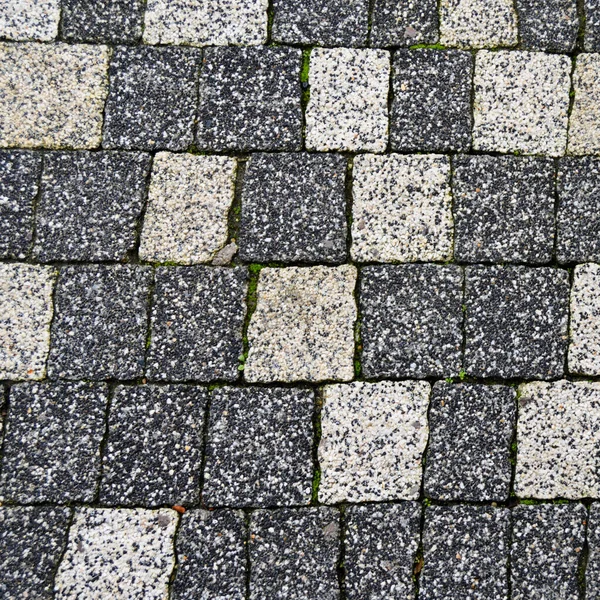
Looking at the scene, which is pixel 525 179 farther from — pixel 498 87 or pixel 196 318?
pixel 196 318

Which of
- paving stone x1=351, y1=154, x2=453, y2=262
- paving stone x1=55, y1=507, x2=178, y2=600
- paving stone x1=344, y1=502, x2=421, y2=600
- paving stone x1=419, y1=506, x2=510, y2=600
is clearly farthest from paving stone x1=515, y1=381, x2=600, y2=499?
paving stone x1=55, y1=507, x2=178, y2=600

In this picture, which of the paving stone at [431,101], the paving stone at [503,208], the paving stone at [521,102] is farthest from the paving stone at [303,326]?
the paving stone at [521,102]

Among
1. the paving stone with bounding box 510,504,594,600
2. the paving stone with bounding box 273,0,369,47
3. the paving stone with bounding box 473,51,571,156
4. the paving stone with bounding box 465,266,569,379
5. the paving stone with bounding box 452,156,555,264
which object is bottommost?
the paving stone with bounding box 510,504,594,600

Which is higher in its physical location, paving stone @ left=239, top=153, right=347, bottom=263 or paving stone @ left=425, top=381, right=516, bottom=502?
paving stone @ left=239, top=153, right=347, bottom=263

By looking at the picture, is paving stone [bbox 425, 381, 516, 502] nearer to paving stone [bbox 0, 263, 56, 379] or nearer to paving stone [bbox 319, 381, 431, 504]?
paving stone [bbox 319, 381, 431, 504]

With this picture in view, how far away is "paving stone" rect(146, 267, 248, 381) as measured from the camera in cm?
233

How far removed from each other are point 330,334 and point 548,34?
163 centimetres

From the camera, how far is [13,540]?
7.36 ft

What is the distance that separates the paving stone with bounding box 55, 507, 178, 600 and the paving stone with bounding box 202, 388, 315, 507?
0.24 metres

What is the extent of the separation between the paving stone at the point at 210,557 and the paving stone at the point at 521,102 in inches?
74.3

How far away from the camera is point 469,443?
2.32 m

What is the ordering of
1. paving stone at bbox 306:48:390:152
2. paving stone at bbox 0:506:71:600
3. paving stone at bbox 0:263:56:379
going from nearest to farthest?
paving stone at bbox 0:506:71:600 → paving stone at bbox 0:263:56:379 → paving stone at bbox 306:48:390:152

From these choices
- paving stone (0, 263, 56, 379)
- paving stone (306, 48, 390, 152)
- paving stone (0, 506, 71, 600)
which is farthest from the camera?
paving stone (306, 48, 390, 152)

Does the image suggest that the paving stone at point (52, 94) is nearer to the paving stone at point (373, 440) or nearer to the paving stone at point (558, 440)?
the paving stone at point (373, 440)
